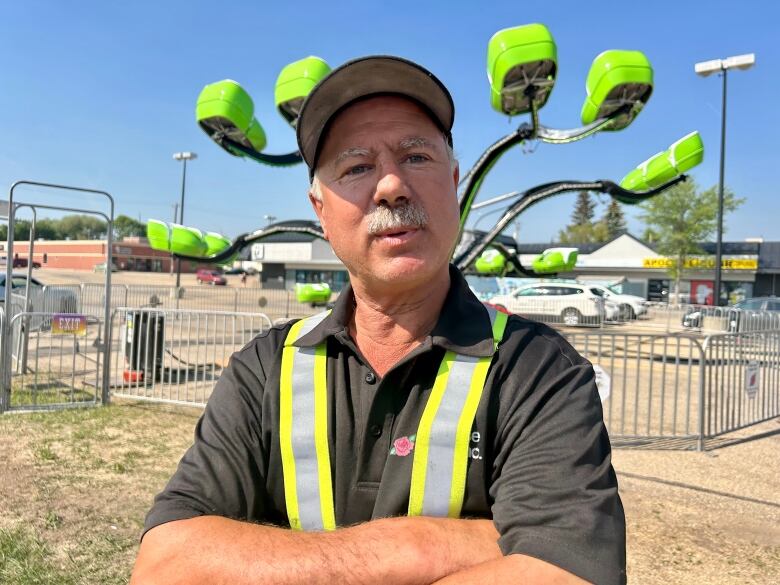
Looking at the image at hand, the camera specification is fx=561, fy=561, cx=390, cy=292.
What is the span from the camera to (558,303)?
22547 millimetres

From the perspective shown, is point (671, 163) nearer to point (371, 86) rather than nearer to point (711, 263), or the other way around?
point (371, 86)

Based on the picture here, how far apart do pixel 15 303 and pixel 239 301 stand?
605 inches

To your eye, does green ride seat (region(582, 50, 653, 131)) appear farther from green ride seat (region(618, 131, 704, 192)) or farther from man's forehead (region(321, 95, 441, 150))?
man's forehead (region(321, 95, 441, 150))

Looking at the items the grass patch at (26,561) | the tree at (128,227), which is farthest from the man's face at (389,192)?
the tree at (128,227)

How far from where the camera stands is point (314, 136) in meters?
1.46

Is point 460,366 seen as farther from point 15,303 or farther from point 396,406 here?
point 15,303

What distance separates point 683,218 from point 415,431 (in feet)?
122

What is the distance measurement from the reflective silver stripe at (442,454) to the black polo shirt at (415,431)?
0.05 meters

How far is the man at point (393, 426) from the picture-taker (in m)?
1.10

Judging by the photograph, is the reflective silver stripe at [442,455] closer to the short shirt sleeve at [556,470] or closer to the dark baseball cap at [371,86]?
the short shirt sleeve at [556,470]

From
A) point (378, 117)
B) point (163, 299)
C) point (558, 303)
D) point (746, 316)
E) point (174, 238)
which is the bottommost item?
point (163, 299)

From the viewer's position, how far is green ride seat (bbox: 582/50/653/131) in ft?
34.7

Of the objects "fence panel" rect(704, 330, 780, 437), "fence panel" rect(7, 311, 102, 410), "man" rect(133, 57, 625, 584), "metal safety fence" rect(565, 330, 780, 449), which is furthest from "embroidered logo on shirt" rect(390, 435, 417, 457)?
"fence panel" rect(7, 311, 102, 410)

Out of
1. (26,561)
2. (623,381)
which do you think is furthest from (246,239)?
(26,561)
